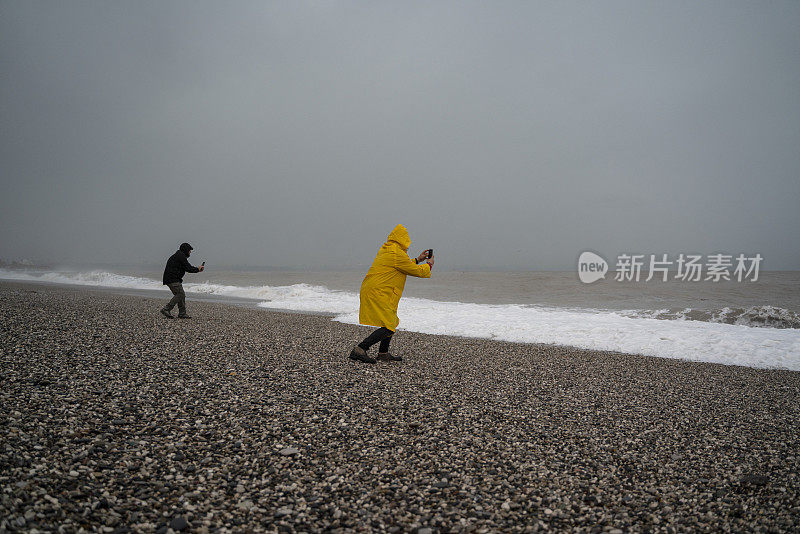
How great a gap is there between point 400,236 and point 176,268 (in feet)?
30.5

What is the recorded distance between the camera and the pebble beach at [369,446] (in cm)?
315

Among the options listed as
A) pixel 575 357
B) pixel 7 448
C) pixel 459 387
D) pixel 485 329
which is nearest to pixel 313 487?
pixel 7 448

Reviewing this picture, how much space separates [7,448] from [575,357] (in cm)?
1037

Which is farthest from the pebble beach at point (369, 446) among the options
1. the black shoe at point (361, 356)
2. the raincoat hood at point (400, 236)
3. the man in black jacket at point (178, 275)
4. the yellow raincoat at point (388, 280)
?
the man in black jacket at point (178, 275)

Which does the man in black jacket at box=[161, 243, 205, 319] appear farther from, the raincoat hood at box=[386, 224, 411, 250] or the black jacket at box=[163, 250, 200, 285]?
the raincoat hood at box=[386, 224, 411, 250]

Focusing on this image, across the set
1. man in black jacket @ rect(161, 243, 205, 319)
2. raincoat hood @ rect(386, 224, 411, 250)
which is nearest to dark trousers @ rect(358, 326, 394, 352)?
raincoat hood @ rect(386, 224, 411, 250)

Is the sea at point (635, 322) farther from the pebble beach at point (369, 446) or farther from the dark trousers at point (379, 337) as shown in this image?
the dark trousers at point (379, 337)

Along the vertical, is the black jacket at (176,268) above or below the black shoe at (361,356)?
above

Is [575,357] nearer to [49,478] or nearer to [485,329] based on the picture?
[485,329]

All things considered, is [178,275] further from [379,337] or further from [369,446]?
[369,446]

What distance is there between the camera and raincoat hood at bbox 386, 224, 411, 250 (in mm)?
7926

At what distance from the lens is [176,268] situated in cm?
1341

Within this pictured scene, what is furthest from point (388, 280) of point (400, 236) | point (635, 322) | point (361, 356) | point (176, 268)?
point (635, 322)

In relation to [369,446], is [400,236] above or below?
above
